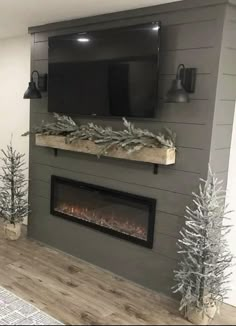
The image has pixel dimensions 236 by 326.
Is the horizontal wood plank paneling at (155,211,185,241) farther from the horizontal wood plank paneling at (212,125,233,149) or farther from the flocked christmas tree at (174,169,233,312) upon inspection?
the horizontal wood plank paneling at (212,125,233,149)

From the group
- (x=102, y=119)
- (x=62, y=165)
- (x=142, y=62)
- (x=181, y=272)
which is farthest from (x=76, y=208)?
(x=142, y=62)

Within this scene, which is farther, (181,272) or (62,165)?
(62,165)

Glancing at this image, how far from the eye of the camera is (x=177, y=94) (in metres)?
2.38

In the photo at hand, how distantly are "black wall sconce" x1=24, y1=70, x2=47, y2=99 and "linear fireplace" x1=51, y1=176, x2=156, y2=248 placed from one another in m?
0.81

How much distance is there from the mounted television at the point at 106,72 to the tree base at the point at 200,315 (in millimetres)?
1417

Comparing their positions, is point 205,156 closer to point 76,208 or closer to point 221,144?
point 221,144

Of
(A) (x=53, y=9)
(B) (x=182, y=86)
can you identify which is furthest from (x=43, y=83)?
(B) (x=182, y=86)

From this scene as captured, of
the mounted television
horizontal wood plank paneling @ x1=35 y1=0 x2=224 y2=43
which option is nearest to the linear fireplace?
the mounted television

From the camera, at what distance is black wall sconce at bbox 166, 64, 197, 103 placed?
7.82 feet

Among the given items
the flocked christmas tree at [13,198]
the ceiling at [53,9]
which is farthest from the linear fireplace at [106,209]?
the ceiling at [53,9]

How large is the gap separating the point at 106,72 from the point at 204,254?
62.2 inches

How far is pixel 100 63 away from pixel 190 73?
798 mm

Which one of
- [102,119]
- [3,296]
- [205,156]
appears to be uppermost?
[102,119]

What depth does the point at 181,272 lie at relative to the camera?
2.47 meters
